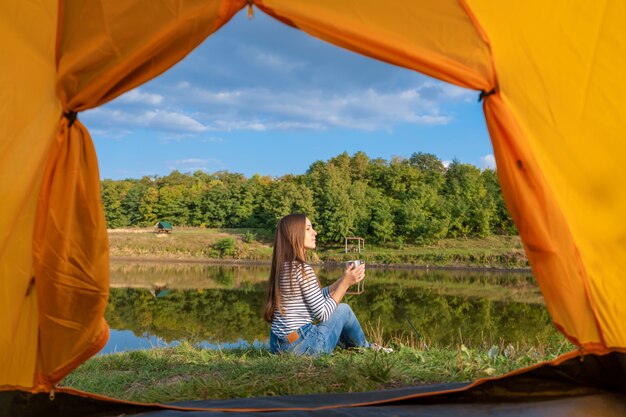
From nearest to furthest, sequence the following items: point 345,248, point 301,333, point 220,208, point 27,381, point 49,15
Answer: point 27,381 → point 49,15 → point 301,333 → point 345,248 → point 220,208

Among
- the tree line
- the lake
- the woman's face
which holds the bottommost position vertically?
the lake

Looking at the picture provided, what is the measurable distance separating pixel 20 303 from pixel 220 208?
116 feet

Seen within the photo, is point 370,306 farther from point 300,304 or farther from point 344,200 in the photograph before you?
point 344,200

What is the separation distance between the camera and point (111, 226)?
37.4m

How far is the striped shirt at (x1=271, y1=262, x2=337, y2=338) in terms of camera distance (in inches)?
151

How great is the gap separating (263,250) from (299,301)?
29779 mm

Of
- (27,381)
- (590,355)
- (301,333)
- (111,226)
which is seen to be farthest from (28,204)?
(111,226)

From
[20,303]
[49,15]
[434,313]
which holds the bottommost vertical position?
[434,313]

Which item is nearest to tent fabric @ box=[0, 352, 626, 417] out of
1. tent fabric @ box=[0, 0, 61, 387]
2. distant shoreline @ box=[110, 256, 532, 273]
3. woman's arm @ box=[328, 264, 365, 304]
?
tent fabric @ box=[0, 0, 61, 387]

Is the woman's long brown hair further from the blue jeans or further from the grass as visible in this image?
the grass

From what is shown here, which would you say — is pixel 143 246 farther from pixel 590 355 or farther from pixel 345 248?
pixel 590 355

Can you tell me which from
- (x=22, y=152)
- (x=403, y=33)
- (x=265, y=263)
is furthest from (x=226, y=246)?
(x=403, y=33)

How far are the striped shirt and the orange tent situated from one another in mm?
1670

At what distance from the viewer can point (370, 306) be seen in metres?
16.3
